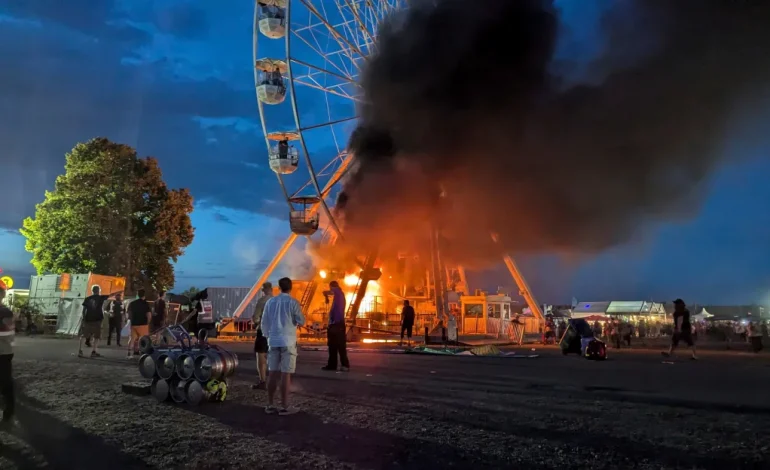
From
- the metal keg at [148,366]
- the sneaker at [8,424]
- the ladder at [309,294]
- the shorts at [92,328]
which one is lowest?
the sneaker at [8,424]

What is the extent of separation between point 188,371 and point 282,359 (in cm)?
131

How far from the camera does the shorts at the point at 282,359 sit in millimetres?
6301

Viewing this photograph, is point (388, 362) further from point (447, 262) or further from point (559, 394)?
point (447, 262)

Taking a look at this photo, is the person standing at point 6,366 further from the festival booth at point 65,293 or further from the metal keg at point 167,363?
the festival booth at point 65,293

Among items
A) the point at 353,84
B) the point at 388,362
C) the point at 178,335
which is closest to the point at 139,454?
the point at 178,335

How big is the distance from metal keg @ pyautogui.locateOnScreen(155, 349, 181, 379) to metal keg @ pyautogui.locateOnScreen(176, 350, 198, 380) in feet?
0.21

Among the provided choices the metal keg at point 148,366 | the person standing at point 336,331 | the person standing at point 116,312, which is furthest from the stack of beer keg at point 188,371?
the person standing at point 116,312

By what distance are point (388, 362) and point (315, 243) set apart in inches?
816

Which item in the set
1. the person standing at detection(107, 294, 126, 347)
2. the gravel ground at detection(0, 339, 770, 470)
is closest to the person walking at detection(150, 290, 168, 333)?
the gravel ground at detection(0, 339, 770, 470)

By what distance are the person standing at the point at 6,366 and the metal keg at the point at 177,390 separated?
163 cm

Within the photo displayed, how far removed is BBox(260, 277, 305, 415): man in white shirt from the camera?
6.27 m

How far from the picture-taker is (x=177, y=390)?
269 inches

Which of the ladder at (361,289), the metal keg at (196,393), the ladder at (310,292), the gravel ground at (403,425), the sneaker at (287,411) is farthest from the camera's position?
the ladder at (310,292)

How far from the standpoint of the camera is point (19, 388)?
25.6ft
